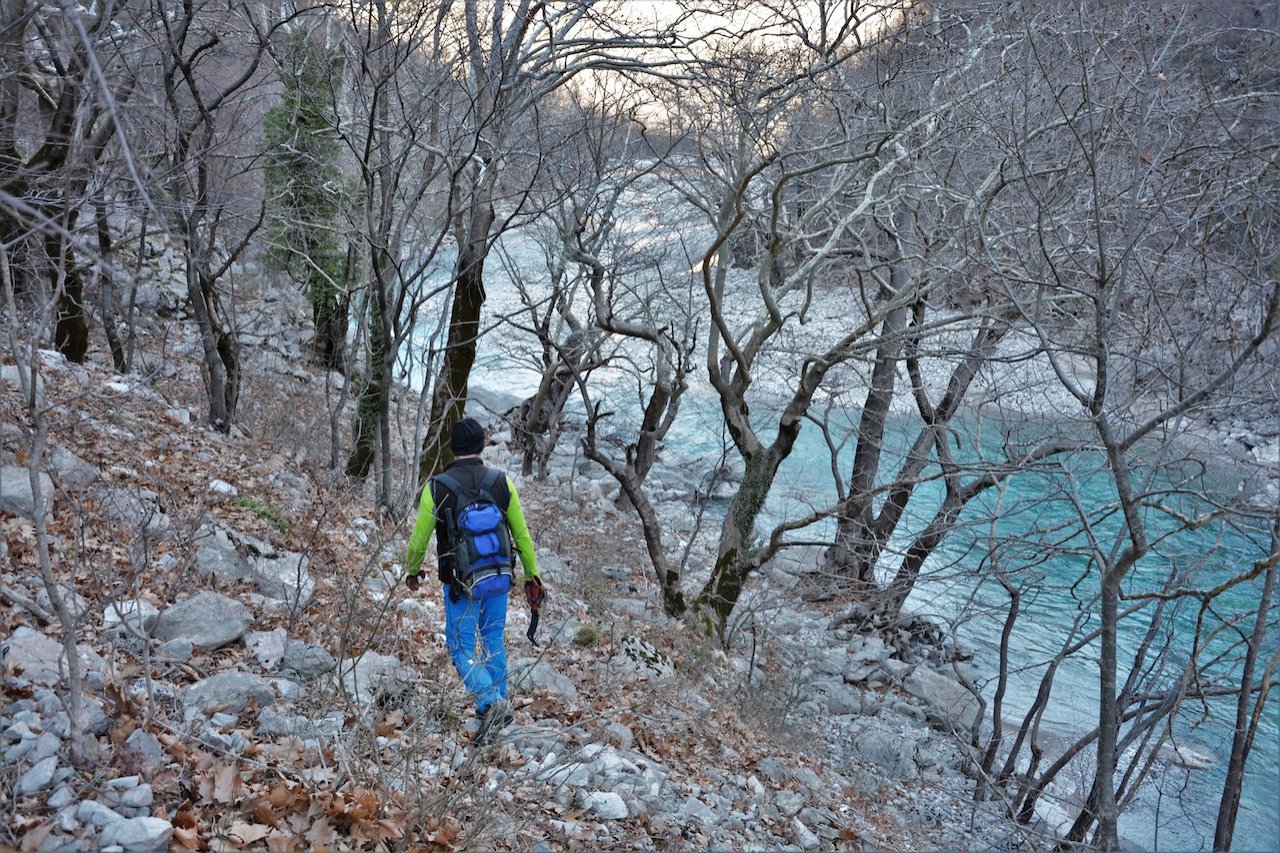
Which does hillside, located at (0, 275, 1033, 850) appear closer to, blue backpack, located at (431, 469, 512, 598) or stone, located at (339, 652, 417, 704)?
stone, located at (339, 652, 417, 704)

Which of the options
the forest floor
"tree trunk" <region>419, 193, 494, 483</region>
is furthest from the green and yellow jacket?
"tree trunk" <region>419, 193, 494, 483</region>

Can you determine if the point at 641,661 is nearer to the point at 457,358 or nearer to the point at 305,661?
the point at 305,661

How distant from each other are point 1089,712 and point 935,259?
5743 mm

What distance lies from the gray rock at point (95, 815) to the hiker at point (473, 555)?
6.69 feet

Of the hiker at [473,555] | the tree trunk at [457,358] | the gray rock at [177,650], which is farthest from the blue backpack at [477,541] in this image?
the tree trunk at [457,358]

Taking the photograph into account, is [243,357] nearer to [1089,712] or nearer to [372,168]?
[372,168]

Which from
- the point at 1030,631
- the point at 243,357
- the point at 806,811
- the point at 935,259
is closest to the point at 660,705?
the point at 806,811

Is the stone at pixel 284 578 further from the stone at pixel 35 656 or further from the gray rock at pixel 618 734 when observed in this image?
the gray rock at pixel 618 734

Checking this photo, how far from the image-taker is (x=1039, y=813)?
9.00 m

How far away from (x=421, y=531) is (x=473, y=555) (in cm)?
35

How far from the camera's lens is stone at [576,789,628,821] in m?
4.64

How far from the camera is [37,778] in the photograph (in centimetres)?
316

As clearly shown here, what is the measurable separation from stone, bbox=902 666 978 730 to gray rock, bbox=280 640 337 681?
7351 mm

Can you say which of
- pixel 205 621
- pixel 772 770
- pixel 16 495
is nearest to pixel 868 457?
pixel 772 770
